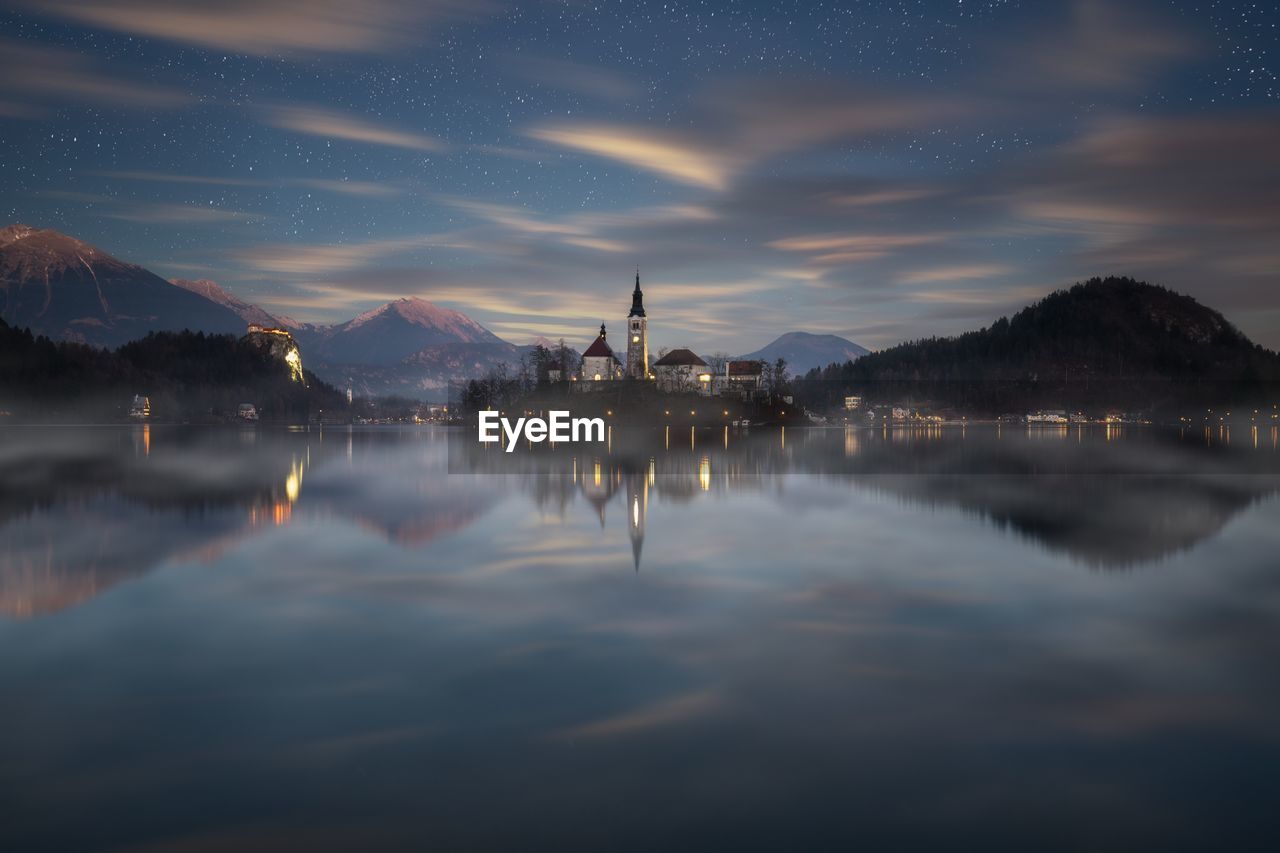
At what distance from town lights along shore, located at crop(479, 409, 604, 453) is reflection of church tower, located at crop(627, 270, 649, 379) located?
39.6m

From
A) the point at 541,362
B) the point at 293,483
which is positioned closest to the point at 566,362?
the point at 541,362

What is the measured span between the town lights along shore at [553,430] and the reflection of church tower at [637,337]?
130 feet

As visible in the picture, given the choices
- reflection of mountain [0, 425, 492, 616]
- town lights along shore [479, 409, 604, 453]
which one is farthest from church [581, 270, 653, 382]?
reflection of mountain [0, 425, 492, 616]

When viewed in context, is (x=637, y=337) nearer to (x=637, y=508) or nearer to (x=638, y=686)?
(x=637, y=508)

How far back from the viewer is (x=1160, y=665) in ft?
48.1

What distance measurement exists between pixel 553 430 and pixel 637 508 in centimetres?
9806

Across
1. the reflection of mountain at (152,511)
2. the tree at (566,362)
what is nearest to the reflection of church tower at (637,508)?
the reflection of mountain at (152,511)

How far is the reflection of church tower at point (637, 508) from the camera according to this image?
1124 inches

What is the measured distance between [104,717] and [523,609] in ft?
28.0

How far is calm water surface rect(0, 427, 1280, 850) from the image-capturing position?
888 cm

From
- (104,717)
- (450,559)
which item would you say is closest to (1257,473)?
(450,559)

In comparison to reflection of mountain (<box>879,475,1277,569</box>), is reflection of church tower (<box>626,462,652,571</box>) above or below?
above

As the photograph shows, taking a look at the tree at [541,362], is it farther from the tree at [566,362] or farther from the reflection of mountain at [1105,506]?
the reflection of mountain at [1105,506]

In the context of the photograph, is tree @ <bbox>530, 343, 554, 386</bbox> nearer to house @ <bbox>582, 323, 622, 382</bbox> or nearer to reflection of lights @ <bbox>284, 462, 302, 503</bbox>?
house @ <bbox>582, 323, 622, 382</bbox>
